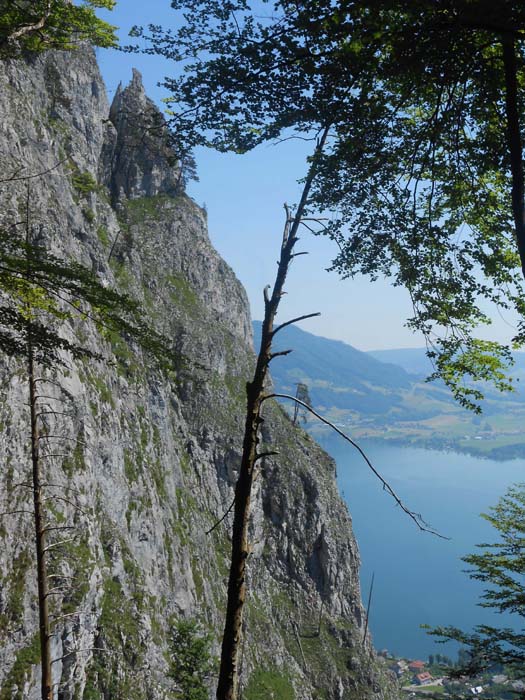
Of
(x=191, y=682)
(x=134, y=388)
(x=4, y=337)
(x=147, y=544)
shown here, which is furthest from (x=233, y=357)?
(x=4, y=337)

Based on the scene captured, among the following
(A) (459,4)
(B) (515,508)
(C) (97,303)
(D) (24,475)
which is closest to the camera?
(A) (459,4)

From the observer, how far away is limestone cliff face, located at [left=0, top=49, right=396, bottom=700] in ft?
94.5

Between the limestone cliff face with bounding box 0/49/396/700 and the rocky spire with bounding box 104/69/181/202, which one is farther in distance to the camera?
the rocky spire with bounding box 104/69/181/202

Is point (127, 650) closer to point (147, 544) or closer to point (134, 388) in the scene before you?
point (147, 544)

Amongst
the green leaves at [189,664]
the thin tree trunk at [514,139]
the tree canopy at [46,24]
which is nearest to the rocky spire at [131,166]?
the green leaves at [189,664]

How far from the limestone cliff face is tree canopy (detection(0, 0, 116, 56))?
7.15 feet

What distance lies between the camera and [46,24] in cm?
1143

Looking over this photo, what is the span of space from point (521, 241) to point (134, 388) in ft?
169

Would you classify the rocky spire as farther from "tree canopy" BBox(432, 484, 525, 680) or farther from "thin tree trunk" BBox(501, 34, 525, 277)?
"thin tree trunk" BBox(501, 34, 525, 277)

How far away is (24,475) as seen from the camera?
1090 inches

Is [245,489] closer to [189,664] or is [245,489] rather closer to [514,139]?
[514,139]

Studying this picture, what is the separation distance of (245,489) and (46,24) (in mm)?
11227

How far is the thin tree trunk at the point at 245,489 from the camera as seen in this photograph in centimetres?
680

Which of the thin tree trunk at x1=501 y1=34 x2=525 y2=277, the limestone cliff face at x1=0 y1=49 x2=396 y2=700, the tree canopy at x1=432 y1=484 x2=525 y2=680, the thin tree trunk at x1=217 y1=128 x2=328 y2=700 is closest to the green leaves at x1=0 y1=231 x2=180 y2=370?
the limestone cliff face at x1=0 y1=49 x2=396 y2=700
